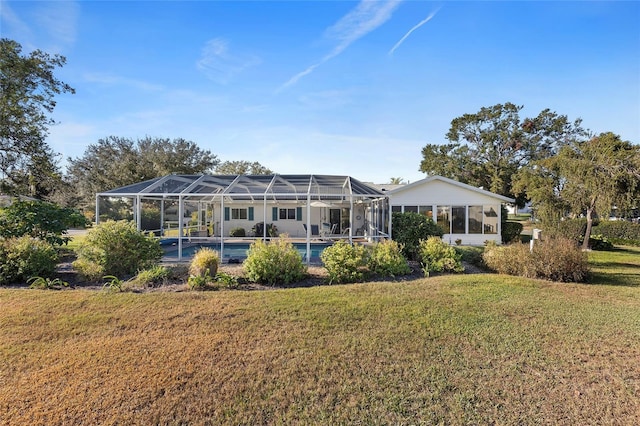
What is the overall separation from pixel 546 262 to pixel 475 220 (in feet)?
37.1

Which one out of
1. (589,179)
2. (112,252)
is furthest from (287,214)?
(589,179)

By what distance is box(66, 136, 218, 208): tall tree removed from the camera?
95.3ft

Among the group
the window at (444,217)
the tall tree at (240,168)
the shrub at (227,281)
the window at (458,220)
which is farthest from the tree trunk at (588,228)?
the tall tree at (240,168)

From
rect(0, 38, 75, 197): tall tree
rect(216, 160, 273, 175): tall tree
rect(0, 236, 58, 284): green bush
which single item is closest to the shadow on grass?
rect(0, 236, 58, 284): green bush

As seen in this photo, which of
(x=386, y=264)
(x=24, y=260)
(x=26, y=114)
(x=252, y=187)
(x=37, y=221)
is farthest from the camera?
(x=26, y=114)

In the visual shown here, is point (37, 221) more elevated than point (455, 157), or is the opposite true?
point (455, 157)

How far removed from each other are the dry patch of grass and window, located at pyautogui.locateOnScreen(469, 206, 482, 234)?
1350 cm

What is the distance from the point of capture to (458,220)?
1938 cm

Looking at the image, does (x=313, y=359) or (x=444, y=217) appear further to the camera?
(x=444, y=217)

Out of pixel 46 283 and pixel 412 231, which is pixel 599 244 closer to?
pixel 412 231

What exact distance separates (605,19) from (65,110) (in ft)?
69.9

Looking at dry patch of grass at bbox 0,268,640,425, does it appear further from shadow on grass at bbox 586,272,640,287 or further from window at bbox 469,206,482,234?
window at bbox 469,206,482,234

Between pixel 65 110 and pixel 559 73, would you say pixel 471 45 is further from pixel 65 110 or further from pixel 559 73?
pixel 65 110

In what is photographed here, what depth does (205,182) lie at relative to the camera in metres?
13.2
